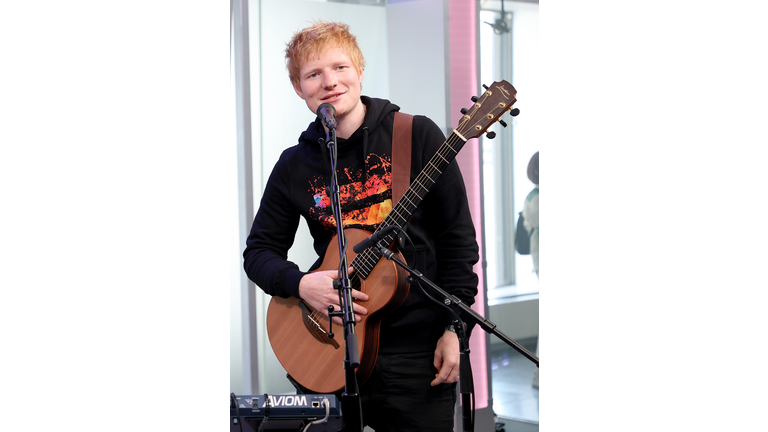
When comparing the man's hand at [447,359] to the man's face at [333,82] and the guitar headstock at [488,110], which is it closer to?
the guitar headstock at [488,110]

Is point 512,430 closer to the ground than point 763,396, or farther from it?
closer to the ground

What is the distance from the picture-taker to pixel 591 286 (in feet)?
4.41

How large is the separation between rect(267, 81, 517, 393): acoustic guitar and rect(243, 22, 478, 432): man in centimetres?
5

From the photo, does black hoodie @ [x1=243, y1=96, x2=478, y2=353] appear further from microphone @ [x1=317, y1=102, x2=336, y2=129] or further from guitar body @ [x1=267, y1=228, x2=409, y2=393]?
microphone @ [x1=317, y1=102, x2=336, y2=129]

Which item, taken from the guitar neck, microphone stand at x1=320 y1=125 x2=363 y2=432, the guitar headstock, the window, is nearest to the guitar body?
the guitar neck

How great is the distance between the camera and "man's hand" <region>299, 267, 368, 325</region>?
154 cm

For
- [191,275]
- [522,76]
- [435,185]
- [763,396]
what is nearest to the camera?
[763,396]

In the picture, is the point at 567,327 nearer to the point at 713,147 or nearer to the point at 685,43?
the point at 713,147

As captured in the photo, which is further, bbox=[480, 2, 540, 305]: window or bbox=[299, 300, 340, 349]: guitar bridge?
bbox=[480, 2, 540, 305]: window

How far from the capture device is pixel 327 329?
160cm

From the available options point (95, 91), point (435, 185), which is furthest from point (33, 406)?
point (435, 185)

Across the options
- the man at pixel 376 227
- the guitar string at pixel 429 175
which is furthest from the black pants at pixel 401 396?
the guitar string at pixel 429 175

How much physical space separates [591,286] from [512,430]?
113 centimetres

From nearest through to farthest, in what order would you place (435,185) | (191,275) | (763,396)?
(763,396), (191,275), (435,185)
